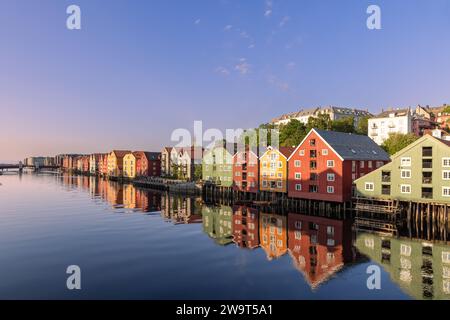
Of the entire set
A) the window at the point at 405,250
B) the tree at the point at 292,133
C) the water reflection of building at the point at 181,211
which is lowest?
the water reflection of building at the point at 181,211

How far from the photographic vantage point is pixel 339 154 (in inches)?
2025

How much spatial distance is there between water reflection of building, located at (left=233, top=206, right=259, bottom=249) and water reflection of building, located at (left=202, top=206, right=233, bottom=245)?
30.2 inches

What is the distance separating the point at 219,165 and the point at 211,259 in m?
50.7


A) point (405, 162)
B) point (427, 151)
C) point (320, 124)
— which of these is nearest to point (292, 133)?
point (320, 124)

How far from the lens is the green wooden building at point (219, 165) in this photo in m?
74.1

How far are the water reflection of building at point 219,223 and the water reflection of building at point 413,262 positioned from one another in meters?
14.3

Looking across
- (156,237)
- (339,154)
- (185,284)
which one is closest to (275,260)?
(185,284)

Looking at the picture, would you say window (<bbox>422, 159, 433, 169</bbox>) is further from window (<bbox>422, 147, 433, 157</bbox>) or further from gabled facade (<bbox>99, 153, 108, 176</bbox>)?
gabled facade (<bbox>99, 153, 108, 176</bbox>)

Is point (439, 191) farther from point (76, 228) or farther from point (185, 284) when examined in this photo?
point (76, 228)

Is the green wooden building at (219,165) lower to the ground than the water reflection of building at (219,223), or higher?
higher

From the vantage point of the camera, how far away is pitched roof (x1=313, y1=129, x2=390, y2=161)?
174 ft

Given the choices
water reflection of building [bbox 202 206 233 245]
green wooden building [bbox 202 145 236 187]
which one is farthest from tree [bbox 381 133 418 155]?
water reflection of building [bbox 202 206 233 245]

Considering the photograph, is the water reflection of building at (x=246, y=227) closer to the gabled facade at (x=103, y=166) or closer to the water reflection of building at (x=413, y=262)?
the water reflection of building at (x=413, y=262)

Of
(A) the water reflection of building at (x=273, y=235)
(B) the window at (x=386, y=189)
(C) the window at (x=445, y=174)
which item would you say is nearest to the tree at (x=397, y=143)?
(B) the window at (x=386, y=189)
